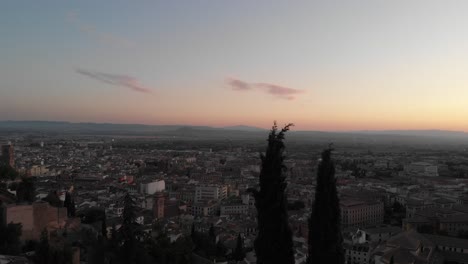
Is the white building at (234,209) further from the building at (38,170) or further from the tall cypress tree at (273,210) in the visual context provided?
the building at (38,170)

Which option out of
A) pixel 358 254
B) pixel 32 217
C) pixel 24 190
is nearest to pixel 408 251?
pixel 358 254

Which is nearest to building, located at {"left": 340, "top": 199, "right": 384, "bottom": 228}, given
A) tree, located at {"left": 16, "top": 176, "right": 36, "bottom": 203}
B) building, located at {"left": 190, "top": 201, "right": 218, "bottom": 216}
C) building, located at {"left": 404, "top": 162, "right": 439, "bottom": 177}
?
building, located at {"left": 190, "top": 201, "right": 218, "bottom": 216}

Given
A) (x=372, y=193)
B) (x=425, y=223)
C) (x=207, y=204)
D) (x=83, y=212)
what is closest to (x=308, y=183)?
(x=372, y=193)

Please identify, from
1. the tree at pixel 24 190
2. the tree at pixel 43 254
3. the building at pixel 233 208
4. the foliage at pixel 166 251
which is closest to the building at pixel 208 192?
the building at pixel 233 208

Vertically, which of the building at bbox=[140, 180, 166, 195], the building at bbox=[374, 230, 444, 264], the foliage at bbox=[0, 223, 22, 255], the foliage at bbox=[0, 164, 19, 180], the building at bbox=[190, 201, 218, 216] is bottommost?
the building at bbox=[190, 201, 218, 216]

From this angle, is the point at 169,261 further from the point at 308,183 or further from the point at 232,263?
the point at 308,183

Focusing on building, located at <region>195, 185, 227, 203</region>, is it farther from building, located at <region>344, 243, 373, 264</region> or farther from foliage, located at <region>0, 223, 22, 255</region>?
foliage, located at <region>0, 223, 22, 255</region>
